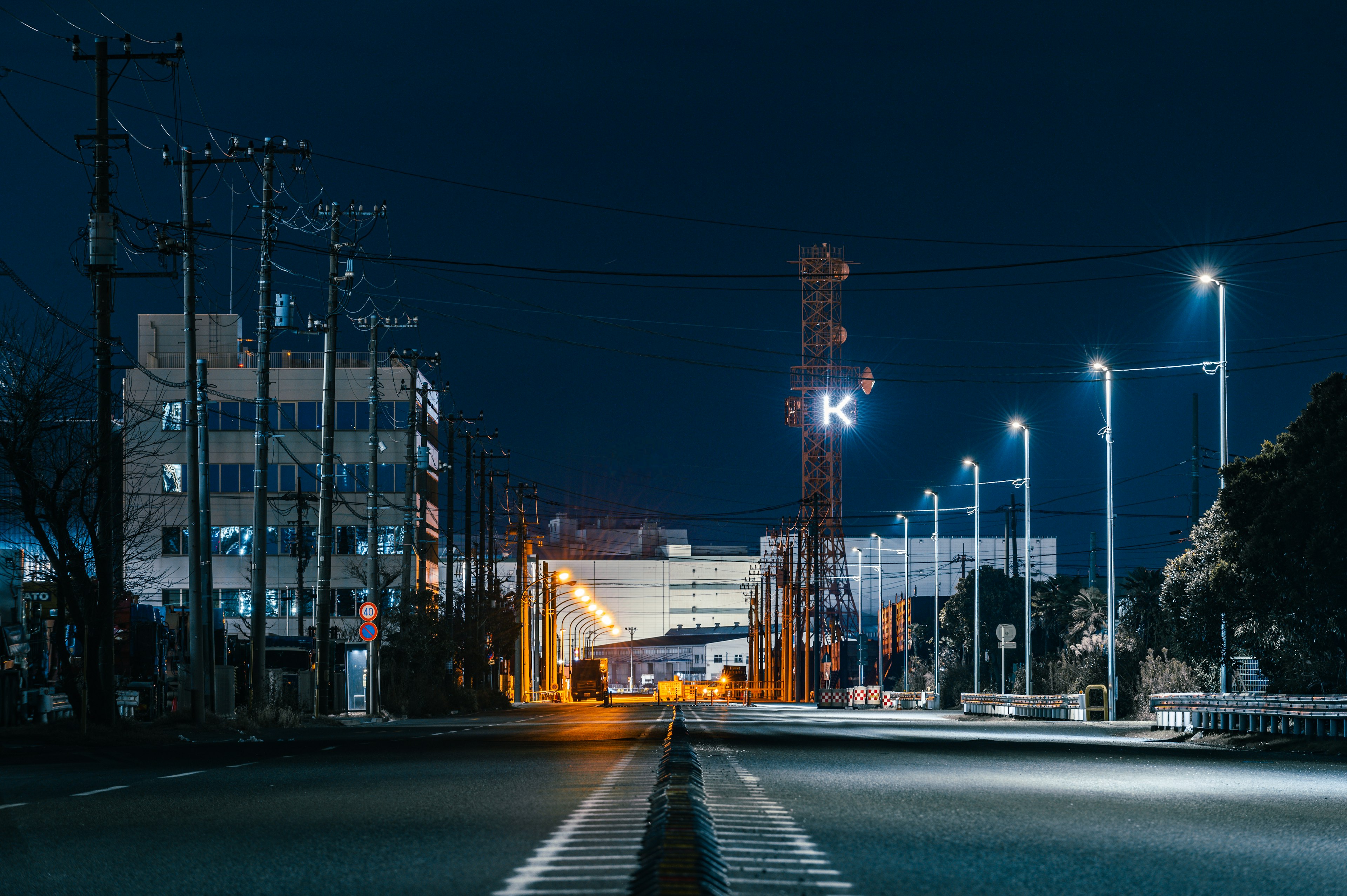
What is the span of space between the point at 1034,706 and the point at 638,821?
4280cm

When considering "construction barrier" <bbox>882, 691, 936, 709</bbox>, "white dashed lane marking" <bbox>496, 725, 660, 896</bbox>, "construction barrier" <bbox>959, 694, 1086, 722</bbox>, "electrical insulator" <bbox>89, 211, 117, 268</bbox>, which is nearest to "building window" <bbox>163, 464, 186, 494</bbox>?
"construction barrier" <bbox>882, 691, 936, 709</bbox>

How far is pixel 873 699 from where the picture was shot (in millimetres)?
81250

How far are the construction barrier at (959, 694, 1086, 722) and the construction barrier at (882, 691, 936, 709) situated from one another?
59.4ft

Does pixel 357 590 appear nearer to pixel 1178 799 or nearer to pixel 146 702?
pixel 146 702

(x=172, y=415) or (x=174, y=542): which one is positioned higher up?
(x=172, y=415)

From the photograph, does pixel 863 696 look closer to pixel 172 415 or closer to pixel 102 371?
pixel 172 415

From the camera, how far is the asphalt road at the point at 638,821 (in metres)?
8.52

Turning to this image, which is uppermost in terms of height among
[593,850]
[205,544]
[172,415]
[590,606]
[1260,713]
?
[172,415]

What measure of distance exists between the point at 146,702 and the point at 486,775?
2855 centimetres

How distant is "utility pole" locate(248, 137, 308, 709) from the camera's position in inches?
1538

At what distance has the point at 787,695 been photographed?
111 metres

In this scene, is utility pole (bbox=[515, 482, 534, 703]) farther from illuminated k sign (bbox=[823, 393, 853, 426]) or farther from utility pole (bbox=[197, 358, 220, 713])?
utility pole (bbox=[197, 358, 220, 713])

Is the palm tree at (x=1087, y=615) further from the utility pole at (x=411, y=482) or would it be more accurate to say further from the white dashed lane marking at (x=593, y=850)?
the white dashed lane marking at (x=593, y=850)

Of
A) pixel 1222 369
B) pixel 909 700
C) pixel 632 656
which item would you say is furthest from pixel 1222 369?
pixel 632 656
